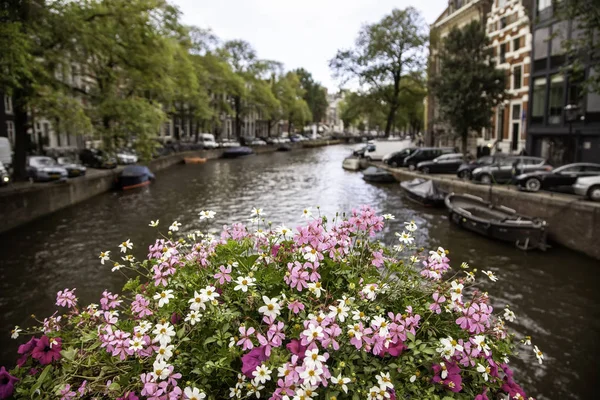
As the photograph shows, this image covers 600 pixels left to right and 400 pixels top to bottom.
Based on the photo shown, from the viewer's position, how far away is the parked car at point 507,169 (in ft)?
72.1

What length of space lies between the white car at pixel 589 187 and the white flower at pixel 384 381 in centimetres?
1647

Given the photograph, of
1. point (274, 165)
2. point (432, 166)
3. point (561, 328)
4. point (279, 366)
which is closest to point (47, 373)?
point (279, 366)

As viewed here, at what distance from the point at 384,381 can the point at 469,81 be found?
3030 cm

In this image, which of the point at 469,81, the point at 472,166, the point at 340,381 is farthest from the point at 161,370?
the point at 469,81

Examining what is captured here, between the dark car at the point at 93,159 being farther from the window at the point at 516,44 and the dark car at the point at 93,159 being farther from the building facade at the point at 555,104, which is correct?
the window at the point at 516,44

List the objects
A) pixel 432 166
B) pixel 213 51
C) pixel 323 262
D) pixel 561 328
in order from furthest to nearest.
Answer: pixel 213 51
pixel 432 166
pixel 561 328
pixel 323 262

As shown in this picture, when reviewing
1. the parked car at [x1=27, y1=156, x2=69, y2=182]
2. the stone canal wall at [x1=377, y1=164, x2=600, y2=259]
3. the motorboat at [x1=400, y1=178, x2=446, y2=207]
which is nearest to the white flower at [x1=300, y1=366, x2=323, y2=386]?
the stone canal wall at [x1=377, y1=164, x2=600, y2=259]

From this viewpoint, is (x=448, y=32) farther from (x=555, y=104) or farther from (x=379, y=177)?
(x=379, y=177)

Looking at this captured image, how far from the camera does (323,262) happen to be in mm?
3152

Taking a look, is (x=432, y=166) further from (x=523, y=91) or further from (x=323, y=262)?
(x=323, y=262)

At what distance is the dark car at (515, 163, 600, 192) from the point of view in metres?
18.0

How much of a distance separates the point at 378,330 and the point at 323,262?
748mm

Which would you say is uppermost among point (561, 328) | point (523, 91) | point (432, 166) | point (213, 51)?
point (213, 51)

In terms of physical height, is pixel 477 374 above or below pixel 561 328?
above
